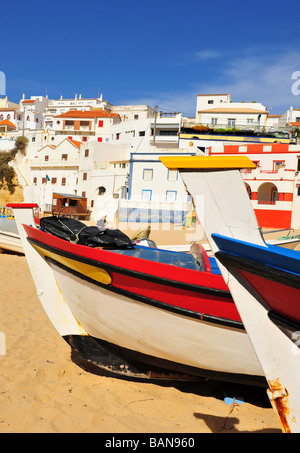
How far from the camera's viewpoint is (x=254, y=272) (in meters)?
2.23

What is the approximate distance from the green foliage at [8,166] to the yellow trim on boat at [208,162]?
47.0 meters

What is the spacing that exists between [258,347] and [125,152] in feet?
126

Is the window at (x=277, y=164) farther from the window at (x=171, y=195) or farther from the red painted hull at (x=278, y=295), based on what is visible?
the red painted hull at (x=278, y=295)

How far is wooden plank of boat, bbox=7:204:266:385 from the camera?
3.21 metres

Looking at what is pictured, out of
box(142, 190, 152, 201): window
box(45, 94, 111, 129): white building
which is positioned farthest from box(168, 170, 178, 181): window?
box(45, 94, 111, 129): white building

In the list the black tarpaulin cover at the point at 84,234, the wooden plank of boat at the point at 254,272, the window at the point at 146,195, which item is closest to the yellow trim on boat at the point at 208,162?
the wooden plank of boat at the point at 254,272

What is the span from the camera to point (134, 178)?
30.1 metres

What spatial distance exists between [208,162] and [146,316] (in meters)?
1.77

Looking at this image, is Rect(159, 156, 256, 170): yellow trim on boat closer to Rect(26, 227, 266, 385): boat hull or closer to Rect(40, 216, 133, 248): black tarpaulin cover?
Rect(26, 227, 266, 385): boat hull

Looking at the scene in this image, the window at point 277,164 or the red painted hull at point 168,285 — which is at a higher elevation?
the window at point 277,164

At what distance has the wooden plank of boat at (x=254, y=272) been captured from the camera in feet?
7.07

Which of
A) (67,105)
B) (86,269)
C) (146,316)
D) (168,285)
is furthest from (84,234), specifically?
(67,105)

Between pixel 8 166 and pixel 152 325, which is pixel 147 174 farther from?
pixel 152 325
